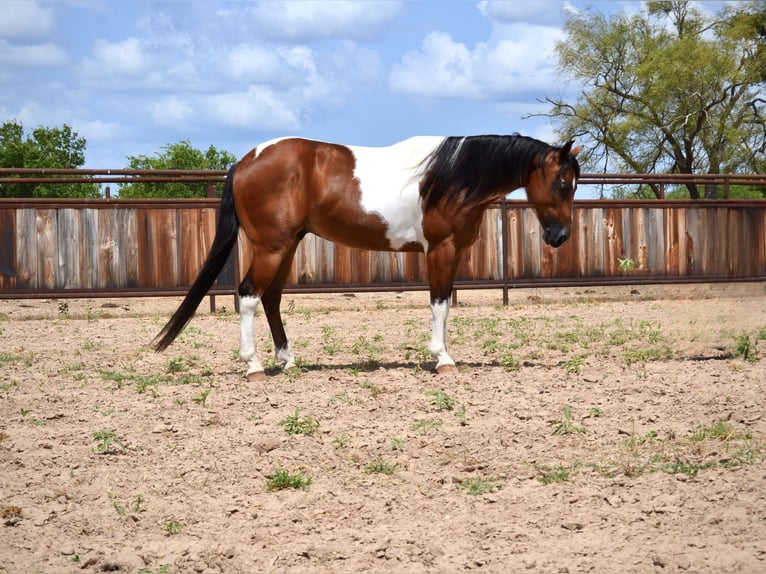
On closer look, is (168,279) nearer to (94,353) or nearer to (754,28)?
(94,353)

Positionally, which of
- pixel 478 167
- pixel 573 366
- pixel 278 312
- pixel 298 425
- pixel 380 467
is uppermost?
pixel 478 167

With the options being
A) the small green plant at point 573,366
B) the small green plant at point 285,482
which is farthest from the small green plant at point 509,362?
the small green plant at point 285,482

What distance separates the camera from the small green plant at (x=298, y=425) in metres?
5.78

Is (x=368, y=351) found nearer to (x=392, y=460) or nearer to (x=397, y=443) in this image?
(x=397, y=443)

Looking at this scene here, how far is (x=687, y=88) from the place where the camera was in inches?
1223

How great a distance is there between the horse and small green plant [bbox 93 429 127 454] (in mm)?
1853

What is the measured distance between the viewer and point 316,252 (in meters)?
14.0

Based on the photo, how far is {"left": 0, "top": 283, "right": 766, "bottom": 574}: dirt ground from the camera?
13.5 ft

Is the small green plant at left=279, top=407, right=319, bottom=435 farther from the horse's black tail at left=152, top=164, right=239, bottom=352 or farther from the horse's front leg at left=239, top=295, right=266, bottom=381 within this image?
the horse's black tail at left=152, top=164, right=239, bottom=352

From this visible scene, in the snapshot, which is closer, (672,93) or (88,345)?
(88,345)

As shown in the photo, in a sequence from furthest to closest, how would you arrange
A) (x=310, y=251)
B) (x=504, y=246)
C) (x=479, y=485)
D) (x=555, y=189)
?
(x=504, y=246) < (x=310, y=251) < (x=555, y=189) < (x=479, y=485)

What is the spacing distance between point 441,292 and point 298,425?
2288 mm

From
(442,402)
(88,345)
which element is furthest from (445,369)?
(88,345)

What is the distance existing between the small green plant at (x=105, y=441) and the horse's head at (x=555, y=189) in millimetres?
3545
